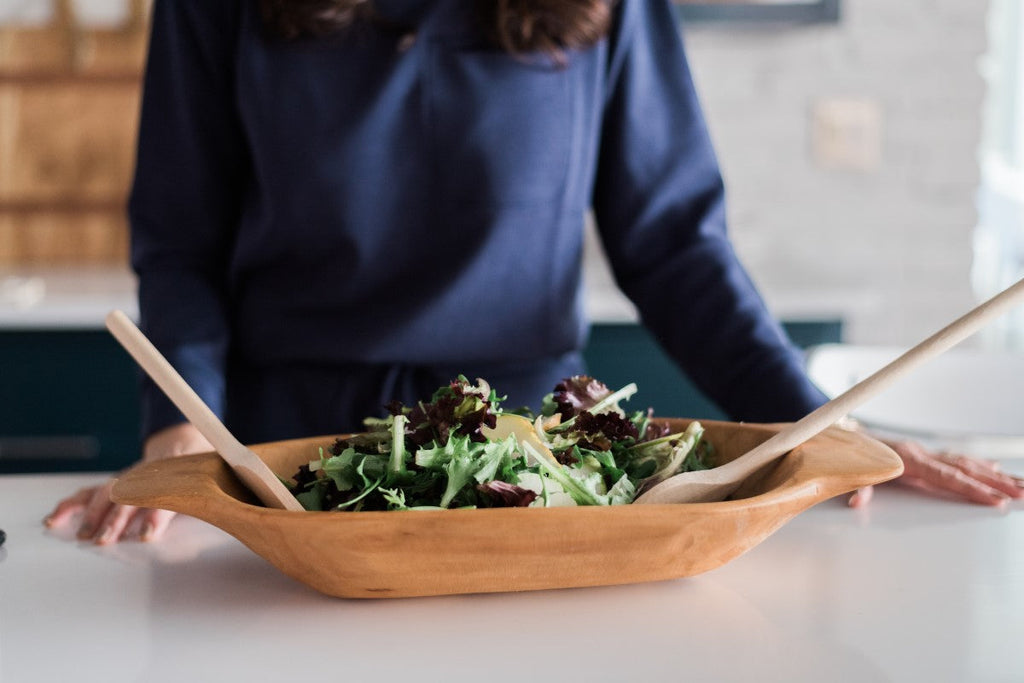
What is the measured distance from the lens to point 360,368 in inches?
53.9

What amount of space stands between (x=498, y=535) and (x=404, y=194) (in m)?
0.71

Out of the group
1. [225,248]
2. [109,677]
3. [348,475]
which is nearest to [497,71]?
[225,248]

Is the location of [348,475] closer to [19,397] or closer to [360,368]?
[360,368]

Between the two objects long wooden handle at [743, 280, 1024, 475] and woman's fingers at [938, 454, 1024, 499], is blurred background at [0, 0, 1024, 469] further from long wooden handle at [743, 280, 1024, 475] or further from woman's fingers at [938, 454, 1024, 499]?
long wooden handle at [743, 280, 1024, 475]

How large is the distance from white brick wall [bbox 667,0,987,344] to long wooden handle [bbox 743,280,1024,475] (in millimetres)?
2019

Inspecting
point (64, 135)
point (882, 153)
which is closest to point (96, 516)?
point (64, 135)

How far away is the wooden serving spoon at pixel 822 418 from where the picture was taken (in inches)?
30.6

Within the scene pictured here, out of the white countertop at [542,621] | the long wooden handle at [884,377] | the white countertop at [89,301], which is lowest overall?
the white countertop at [89,301]

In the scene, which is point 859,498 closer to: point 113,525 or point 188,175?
point 113,525

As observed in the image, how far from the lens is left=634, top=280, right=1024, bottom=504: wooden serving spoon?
0.78 meters

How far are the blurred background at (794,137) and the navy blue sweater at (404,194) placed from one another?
139cm

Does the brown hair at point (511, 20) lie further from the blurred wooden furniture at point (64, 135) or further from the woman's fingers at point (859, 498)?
the blurred wooden furniture at point (64, 135)

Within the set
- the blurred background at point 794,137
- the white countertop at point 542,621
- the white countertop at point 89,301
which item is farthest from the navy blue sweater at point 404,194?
the blurred background at point 794,137

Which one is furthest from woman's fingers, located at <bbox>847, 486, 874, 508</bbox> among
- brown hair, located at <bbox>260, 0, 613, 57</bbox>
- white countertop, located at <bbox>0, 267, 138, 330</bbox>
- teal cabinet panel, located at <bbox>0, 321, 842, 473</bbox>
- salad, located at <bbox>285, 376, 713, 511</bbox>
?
white countertop, located at <bbox>0, 267, 138, 330</bbox>
